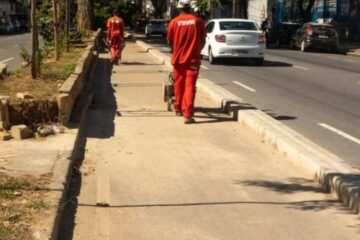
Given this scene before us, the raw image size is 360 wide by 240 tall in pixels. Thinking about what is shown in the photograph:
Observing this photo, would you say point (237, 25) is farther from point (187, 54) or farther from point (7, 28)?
point (7, 28)

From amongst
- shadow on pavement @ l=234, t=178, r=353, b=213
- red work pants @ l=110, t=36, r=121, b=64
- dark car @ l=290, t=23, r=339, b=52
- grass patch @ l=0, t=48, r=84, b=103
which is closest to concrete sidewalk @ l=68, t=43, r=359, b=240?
shadow on pavement @ l=234, t=178, r=353, b=213

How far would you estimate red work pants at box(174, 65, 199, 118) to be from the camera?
381 inches

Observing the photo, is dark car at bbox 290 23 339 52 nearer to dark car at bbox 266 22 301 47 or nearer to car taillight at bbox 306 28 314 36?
car taillight at bbox 306 28 314 36

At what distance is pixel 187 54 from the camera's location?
9789mm

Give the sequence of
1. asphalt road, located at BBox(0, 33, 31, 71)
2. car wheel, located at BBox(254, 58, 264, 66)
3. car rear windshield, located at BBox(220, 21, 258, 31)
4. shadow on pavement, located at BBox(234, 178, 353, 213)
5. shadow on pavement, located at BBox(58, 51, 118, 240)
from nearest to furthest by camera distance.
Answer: shadow on pavement, located at BBox(58, 51, 118, 240)
shadow on pavement, located at BBox(234, 178, 353, 213)
car rear windshield, located at BBox(220, 21, 258, 31)
car wheel, located at BBox(254, 58, 264, 66)
asphalt road, located at BBox(0, 33, 31, 71)

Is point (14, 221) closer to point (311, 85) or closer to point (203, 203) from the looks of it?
point (203, 203)

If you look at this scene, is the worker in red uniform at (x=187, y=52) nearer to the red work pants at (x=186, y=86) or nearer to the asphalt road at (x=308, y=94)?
the red work pants at (x=186, y=86)

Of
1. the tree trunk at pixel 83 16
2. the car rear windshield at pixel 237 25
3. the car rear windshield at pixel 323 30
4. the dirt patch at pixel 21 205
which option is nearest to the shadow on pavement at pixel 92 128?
the dirt patch at pixel 21 205

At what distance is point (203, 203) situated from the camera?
573 centimetres

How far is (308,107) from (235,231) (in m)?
7.48

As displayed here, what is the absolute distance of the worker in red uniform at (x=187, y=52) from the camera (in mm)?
9758

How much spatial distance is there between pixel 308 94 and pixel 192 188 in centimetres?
838

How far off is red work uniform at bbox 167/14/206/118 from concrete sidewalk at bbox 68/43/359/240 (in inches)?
18.5

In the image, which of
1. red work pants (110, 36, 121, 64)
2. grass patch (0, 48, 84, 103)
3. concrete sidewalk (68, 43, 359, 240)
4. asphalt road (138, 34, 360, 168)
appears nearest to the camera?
concrete sidewalk (68, 43, 359, 240)
